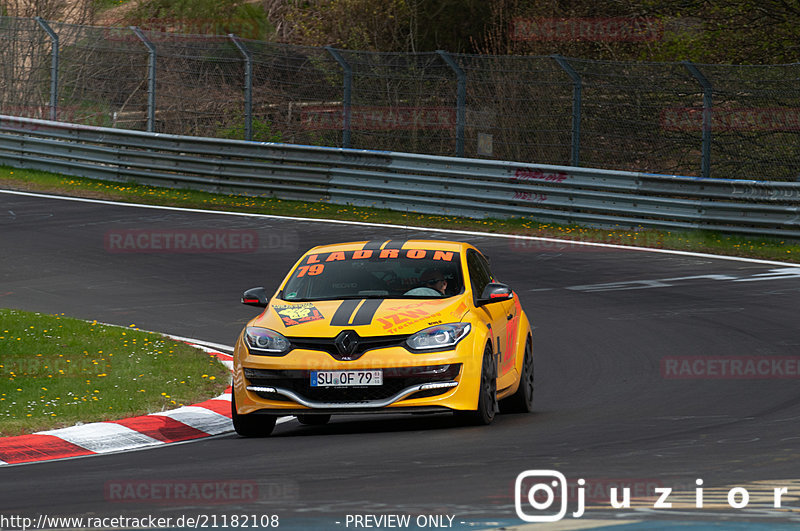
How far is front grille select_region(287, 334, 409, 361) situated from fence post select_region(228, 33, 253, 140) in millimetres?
17092

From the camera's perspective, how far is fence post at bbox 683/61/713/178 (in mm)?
21578

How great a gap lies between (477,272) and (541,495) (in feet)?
14.7

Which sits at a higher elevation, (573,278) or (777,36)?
(777,36)

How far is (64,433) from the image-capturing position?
9.78 meters

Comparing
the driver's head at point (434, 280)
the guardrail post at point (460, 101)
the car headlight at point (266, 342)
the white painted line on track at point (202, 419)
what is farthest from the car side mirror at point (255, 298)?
the guardrail post at point (460, 101)

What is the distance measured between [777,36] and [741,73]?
6.29 m

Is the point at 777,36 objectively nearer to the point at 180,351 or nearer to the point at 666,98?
the point at 666,98

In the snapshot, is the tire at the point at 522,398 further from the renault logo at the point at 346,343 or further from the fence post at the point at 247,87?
the fence post at the point at 247,87

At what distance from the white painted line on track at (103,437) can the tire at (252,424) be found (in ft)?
1.89

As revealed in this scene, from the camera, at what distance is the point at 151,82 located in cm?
2684

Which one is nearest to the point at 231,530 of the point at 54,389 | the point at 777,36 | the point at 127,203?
the point at 54,389

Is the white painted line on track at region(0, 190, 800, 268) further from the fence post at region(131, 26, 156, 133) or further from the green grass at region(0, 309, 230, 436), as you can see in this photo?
the green grass at region(0, 309, 230, 436)

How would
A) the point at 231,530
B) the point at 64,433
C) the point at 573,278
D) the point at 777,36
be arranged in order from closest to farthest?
the point at 231,530, the point at 64,433, the point at 573,278, the point at 777,36

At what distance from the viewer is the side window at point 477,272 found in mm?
10642
